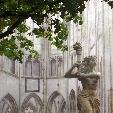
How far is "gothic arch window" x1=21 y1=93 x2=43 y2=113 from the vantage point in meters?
37.2

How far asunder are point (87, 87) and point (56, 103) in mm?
26694

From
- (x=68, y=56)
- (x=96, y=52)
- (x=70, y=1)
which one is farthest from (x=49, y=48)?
(x=70, y=1)

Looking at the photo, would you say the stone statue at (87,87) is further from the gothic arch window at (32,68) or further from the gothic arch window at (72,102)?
the gothic arch window at (32,68)

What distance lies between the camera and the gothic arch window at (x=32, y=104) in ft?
122

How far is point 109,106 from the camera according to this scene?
2578cm

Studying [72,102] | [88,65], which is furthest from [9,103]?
[88,65]

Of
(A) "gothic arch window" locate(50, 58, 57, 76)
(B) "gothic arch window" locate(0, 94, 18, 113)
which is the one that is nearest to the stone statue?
(B) "gothic arch window" locate(0, 94, 18, 113)

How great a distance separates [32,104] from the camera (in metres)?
39.7

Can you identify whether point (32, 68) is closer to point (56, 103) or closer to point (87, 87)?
point (56, 103)

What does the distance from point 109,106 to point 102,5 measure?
6253mm

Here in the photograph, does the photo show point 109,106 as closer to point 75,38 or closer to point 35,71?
point 75,38

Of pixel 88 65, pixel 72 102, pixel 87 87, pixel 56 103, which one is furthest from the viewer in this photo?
pixel 56 103

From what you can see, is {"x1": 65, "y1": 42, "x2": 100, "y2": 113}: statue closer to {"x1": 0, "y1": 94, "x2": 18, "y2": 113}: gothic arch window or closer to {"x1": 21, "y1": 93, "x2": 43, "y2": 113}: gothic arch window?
{"x1": 0, "y1": 94, "x2": 18, "y2": 113}: gothic arch window

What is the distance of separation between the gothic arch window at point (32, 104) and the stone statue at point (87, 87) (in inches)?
929
